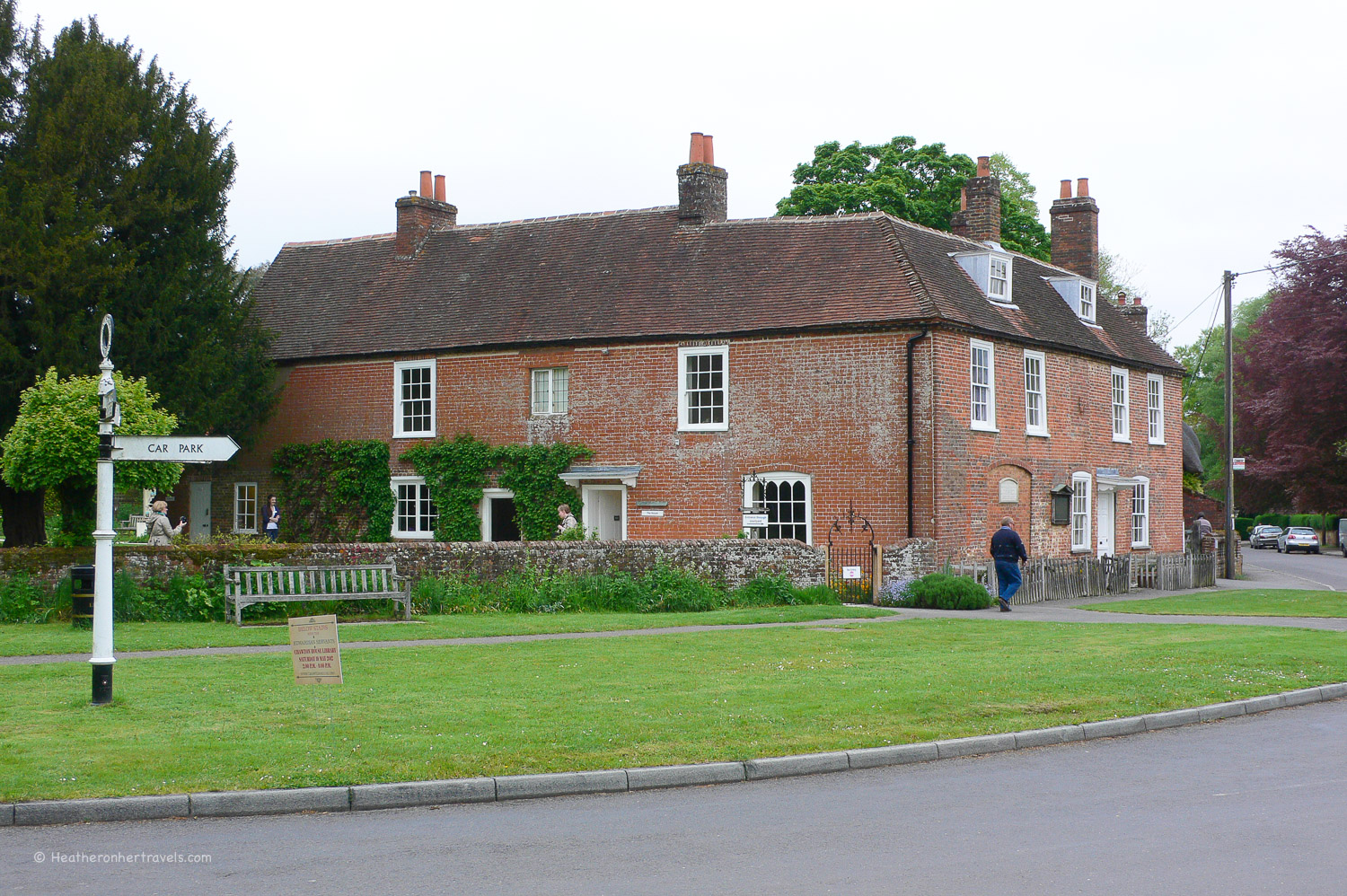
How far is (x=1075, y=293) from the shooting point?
3650 centimetres

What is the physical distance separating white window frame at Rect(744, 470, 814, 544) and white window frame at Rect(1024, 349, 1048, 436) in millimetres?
5911

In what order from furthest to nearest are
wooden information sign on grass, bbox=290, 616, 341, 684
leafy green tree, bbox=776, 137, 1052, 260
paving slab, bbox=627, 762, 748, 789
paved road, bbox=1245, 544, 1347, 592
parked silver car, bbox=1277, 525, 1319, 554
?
parked silver car, bbox=1277, 525, 1319, 554 → leafy green tree, bbox=776, 137, 1052, 260 → paved road, bbox=1245, 544, 1347, 592 → wooden information sign on grass, bbox=290, 616, 341, 684 → paving slab, bbox=627, 762, 748, 789

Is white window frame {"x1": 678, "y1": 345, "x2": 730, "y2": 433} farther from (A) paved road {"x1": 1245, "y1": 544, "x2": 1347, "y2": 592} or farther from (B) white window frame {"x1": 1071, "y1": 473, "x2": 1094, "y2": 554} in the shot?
(A) paved road {"x1": 1245, "y1": 544, "x2": 1347, "y2": 592}

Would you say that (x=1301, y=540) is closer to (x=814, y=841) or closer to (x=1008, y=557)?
(x=1008, y=557)

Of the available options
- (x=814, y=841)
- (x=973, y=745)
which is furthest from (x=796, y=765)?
(x=814, y=841)

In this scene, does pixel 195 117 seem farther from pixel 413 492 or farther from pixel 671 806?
pixel 671 806

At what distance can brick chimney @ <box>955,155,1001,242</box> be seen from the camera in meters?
35.8

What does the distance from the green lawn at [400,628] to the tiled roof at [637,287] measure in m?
8.90

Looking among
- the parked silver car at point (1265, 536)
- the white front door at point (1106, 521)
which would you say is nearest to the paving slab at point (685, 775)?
the white front door at point (1106, 521)

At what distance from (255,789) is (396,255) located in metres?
29.1

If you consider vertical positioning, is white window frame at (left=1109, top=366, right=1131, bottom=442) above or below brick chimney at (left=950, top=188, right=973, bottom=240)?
below

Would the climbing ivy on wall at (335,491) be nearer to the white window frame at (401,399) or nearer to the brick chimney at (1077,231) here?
the white window frame at (401,399)

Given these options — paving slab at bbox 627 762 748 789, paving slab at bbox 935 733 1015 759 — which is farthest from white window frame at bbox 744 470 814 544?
paving slab at bbox 627 762 748 789

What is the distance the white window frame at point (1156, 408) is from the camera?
38.5m
